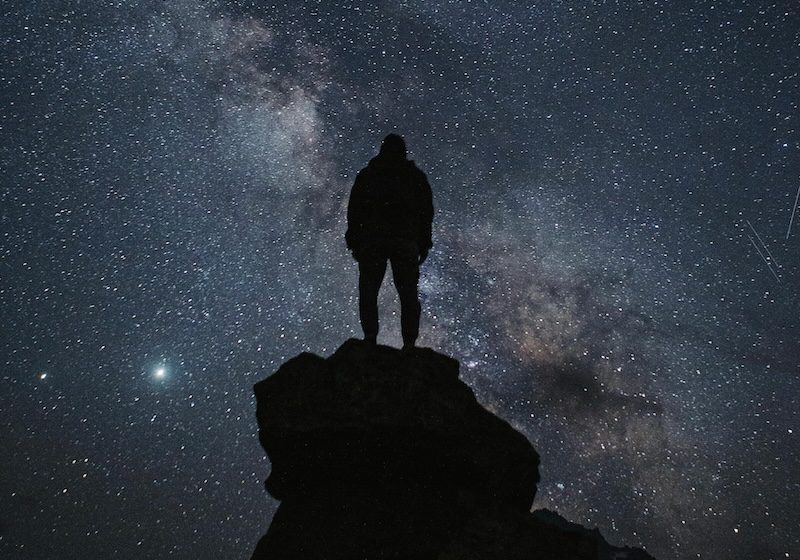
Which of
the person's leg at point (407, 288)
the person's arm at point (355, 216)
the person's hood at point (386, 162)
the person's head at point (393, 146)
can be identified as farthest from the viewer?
the person's head at point (393, 146)

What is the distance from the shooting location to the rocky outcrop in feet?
17.0

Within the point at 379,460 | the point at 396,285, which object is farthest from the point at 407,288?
the point at 379,460

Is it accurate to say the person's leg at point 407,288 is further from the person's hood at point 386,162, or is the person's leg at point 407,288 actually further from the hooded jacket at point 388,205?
the person's hood at point 386,162

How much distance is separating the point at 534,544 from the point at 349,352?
2.74 meters

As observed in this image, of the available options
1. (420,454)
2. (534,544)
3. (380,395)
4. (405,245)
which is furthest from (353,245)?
(534,544)

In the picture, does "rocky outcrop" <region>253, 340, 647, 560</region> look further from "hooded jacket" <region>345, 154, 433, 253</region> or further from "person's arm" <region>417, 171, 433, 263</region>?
"person's arm" <region>417, 171, 433, 263</region>

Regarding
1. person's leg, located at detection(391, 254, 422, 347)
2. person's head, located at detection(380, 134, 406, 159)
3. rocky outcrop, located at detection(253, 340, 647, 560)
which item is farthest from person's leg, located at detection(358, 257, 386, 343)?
person's head, located at detection(380, 134, 406, 159)

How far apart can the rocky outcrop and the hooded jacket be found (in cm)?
190

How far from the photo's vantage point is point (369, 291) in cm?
671

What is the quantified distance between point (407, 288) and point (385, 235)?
799 millimetres

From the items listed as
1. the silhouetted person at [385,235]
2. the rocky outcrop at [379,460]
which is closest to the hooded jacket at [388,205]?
the silhouetted person at [385,235]

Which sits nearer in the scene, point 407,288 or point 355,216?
point 407,288

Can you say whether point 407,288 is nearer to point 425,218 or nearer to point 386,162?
point 425,218

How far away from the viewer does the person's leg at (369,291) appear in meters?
6.52
